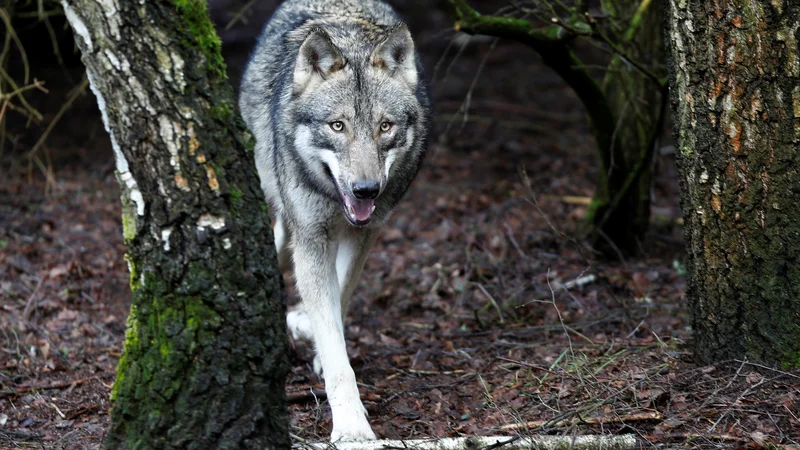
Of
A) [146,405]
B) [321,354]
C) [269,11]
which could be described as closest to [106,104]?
[146,405]

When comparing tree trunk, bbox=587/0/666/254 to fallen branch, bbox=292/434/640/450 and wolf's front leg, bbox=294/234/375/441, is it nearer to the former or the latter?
wolf's front leg, bbox=294/234/375/441

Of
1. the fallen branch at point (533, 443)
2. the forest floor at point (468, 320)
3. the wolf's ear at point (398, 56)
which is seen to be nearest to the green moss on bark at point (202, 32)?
the forest floor at point (468, 320)

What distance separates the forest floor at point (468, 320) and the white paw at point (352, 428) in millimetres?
118

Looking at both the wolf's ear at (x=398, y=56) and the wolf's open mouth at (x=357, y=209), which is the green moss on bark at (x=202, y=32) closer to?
the wolf's open mouth at (x=357, y=209)

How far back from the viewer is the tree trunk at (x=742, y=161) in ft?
12.2

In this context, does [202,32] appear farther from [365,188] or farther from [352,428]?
[352,428]

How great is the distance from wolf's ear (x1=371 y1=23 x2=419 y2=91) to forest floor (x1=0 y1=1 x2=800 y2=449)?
124 cm

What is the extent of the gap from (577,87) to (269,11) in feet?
21.8

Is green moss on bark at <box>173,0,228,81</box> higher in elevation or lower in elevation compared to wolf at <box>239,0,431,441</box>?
higher

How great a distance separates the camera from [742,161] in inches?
150

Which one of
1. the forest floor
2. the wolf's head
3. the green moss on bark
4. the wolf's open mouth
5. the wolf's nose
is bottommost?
the forest floor

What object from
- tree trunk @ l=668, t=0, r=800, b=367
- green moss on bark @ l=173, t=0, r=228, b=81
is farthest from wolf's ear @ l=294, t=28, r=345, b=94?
tree trunk @ l=668, t=0, r=800, b=367

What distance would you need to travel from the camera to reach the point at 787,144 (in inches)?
146

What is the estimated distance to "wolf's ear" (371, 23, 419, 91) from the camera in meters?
4.79
